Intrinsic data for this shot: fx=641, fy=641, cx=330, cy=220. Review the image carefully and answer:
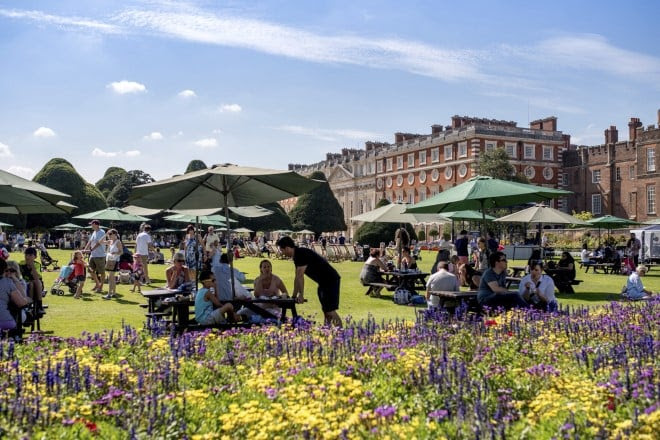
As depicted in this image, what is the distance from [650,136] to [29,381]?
197 feet

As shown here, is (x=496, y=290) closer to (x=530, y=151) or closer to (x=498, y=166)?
(x=498, y=166)

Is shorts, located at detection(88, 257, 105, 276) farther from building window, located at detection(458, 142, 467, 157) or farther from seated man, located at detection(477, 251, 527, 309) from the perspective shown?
building window, located at detection(458, 142, 467, 157)

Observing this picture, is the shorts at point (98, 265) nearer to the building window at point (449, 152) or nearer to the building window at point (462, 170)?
the building window at point (462, 170)

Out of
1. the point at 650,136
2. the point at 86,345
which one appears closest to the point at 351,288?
the point at 86,345

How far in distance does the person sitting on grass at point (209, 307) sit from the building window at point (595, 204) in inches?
2475

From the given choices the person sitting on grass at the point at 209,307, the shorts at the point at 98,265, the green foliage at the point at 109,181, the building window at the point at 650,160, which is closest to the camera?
the person sitting on grass at the point at 209,307

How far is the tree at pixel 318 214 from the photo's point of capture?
7556 cm

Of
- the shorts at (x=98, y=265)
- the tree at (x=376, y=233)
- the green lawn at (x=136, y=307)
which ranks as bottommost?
the green lawn at (x=136, y=307)

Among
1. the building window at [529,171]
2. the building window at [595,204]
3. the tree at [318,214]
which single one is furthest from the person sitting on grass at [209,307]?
the tree at [318,214]

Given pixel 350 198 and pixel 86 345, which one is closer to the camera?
pixel 86 345

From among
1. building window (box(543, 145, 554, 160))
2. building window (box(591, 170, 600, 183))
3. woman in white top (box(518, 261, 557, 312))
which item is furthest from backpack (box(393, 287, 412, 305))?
building window (box(543, 145, 554, 160))

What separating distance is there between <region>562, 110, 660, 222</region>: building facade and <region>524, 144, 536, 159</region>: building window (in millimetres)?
3969

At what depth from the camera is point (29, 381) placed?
17.2 ft

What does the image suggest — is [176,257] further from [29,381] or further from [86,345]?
[29,381]
